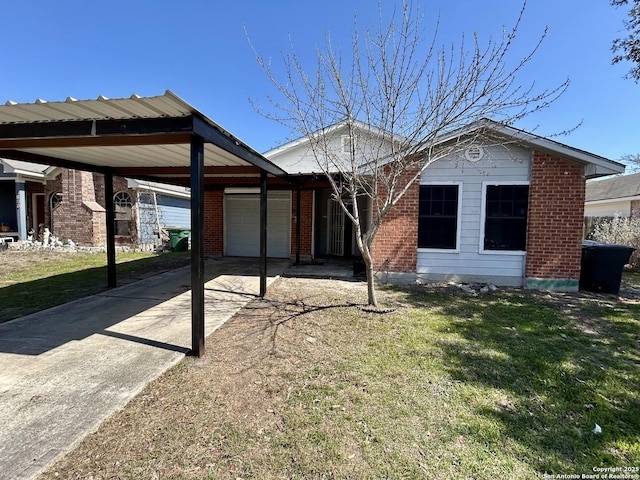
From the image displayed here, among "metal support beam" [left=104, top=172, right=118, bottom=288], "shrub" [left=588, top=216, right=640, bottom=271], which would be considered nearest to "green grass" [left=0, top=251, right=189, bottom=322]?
"metal support beam" [left=104, top=172, right=118, bottom=288]

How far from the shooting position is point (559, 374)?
135 inches

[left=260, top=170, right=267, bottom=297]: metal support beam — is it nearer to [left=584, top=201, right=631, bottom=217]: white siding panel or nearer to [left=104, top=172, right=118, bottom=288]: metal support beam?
[left=104, top=172, right=118, bottom=288]: metal support beam

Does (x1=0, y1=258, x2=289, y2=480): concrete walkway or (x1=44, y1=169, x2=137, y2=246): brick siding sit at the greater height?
(x1=44, y1=169, x2=137, y2=246): brick siding

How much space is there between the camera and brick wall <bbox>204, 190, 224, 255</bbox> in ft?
38.9

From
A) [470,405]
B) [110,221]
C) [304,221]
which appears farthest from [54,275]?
[470,405]

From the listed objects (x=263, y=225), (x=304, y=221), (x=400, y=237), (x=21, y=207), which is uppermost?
(x=21, y=207)

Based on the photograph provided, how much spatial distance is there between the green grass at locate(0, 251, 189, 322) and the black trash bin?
11158 mm

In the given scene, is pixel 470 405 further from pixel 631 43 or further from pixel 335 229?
pixel 335 229

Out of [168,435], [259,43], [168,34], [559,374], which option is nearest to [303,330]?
[168,435]

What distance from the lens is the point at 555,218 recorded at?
23.7 ft

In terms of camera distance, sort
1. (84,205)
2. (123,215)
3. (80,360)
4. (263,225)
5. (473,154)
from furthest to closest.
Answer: (123,215) < (84,205) < (473,154) < (263,225) < (80,360)

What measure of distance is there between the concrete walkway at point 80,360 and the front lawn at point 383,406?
212 mm

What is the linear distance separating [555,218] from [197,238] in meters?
7.80

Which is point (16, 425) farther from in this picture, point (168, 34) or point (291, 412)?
point (168, 34)
